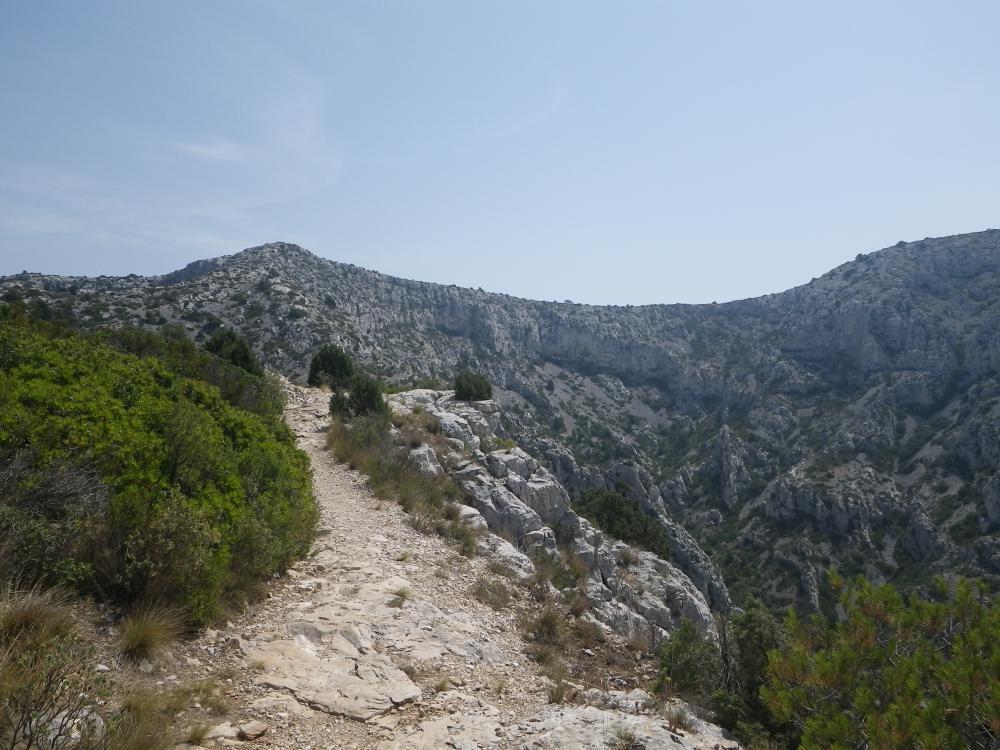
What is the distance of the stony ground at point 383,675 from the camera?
15.1ft

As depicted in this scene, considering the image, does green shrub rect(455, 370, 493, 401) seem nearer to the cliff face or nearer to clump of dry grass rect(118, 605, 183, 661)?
clump of dry grass rect(118, 605, 183, 661)

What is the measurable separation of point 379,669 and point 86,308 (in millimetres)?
51290

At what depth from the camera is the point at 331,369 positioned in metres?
27.5

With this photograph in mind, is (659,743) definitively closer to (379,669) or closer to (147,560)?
(379,669)

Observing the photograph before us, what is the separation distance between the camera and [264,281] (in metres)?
63.4

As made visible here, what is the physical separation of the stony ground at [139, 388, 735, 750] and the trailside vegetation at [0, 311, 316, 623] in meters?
0.59

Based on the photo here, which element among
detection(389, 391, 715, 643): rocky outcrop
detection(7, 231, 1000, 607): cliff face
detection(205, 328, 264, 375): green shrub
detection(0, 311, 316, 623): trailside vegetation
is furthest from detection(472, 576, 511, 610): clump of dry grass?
detection(7, 231, 1000, 607): cliff face

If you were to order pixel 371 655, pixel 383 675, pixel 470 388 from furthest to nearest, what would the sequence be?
1. pixel 470 388
2. pixel 371 655
3. pixel 383 675

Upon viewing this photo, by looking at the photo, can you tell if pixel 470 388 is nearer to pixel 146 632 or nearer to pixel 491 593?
pixel 491 593

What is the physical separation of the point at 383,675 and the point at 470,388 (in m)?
18.6

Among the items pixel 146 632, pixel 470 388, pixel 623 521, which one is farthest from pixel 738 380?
pixel 146 632

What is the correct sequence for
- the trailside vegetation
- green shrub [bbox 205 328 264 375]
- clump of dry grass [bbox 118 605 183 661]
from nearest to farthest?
clump of dry grass [bbox 118 605 183 661] → the trailside vegetation → green shrub [bbox 205 328 264 375]

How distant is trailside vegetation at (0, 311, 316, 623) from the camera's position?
192 inches

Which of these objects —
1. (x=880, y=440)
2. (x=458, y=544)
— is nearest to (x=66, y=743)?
(x=458, y=544)
